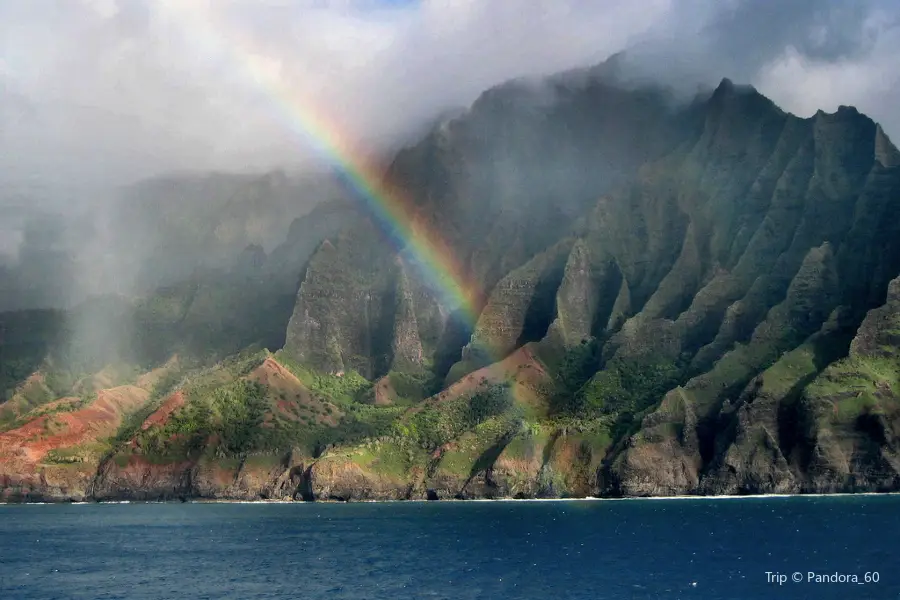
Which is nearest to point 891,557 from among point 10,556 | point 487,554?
point 487,554

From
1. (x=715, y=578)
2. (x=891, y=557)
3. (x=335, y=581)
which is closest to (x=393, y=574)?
(x=335, y=581)

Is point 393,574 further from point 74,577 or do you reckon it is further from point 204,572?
point 74,577

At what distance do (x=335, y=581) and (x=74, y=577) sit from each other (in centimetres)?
4007

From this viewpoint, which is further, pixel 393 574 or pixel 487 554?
pixel 487 554

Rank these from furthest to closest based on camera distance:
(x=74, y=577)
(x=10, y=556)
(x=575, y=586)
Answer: (x=10, y=556), (x=74, y=577), (x=575, y=586)

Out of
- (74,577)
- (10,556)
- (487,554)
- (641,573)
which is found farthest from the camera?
(10,556)

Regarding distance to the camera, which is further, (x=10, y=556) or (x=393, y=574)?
(x=10, y=556)

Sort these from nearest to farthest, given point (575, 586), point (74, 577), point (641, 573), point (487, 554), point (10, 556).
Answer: point (575, 586), point (641, 573), point (74, 577), point (487, 554), point (10, 556)

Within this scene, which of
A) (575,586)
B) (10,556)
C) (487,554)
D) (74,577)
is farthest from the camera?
(10,556)

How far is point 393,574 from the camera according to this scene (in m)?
152

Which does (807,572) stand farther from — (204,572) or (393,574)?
(204,572)

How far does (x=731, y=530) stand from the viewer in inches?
7707

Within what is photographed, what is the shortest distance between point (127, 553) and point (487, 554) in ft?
207

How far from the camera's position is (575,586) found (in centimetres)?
13600
